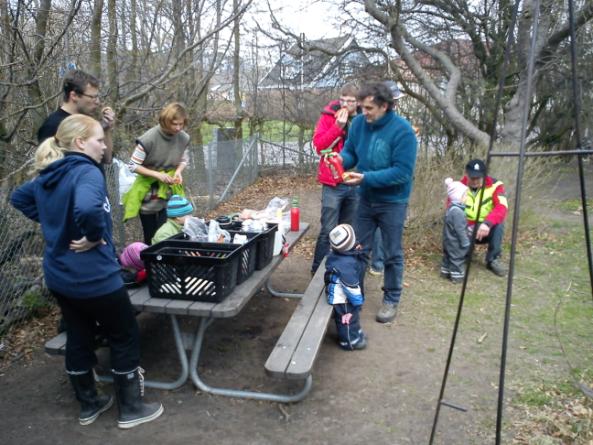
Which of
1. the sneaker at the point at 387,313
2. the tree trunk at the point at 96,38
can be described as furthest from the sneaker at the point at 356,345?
the tree trunk at the point at 96,38

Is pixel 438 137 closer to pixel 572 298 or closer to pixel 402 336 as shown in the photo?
pixel 572 298

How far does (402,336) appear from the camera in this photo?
13.2ft

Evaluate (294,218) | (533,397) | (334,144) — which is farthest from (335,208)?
(533,397)

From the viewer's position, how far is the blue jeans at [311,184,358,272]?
4680mm

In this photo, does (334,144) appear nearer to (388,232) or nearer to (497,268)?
(388,232)

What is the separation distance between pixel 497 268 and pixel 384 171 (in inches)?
95.7

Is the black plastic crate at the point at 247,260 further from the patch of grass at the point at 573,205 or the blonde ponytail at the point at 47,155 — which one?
the patch of grass at the point at 573,205

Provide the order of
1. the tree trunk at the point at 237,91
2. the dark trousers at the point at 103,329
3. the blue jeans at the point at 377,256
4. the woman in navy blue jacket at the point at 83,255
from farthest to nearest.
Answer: the tree trunk at the point at 237,91 → the blue jeans at the point at 377,256 → the dark trousers at the point at 103,329 → the woman in navy blue jacket at the point at 83,255

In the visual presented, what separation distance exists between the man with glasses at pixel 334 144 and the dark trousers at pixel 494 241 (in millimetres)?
1652

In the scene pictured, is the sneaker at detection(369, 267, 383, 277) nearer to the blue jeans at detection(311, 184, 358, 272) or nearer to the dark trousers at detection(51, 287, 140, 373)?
the blue jeans at detection(311, 184, 358, 272)

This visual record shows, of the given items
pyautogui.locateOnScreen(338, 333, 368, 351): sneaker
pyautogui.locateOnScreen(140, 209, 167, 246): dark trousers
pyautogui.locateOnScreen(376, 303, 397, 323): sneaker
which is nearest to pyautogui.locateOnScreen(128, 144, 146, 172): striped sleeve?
pyautogui.locateOnScreen(140, 209, 167, 246): dark trousers

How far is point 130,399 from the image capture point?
9.36 feet

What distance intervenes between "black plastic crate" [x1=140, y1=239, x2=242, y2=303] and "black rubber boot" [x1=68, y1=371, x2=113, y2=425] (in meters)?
0.58

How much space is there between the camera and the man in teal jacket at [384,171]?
375 cm
